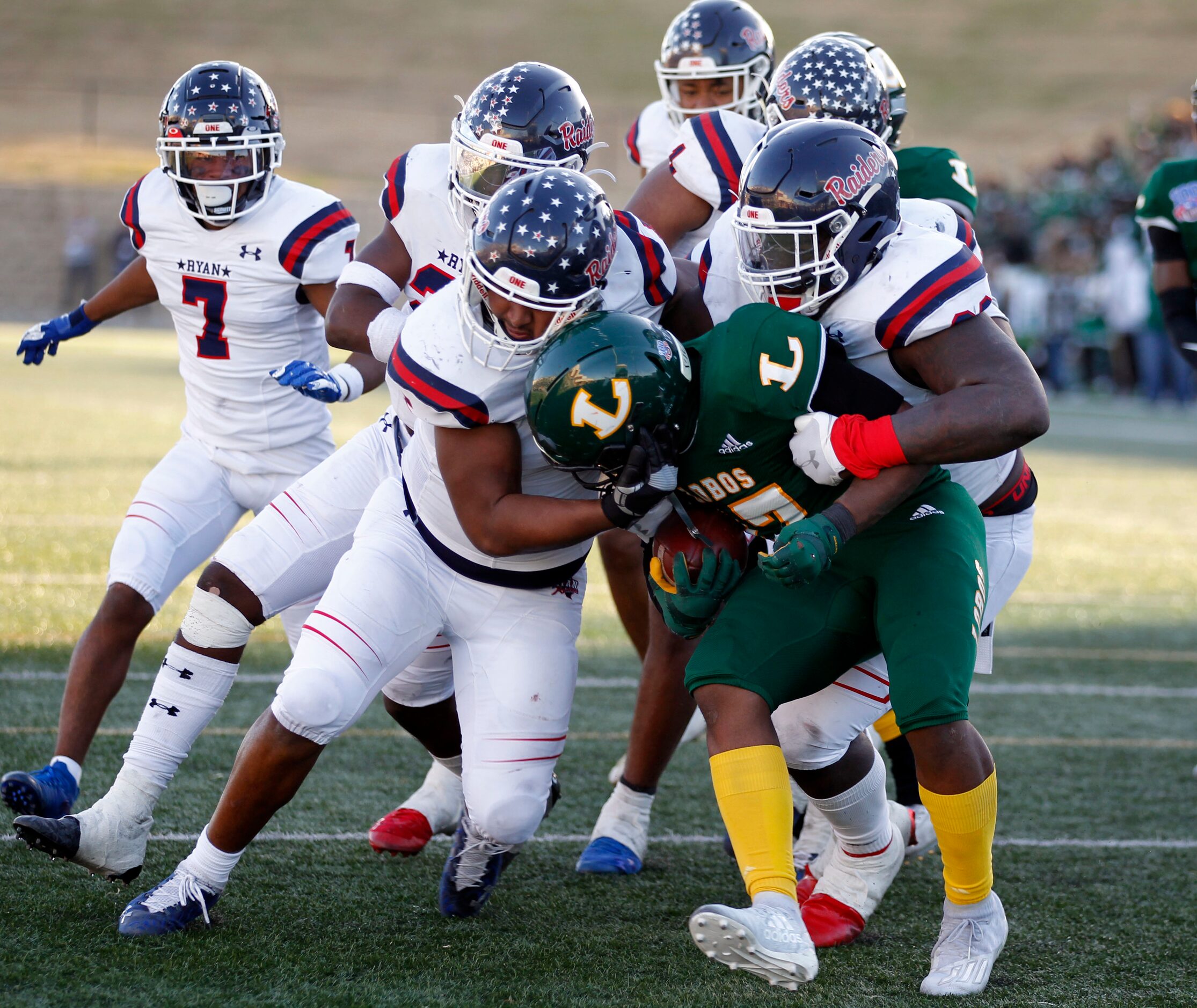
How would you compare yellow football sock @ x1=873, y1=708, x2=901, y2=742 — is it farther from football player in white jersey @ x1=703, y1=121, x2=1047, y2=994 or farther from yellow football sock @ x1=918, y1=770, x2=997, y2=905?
yellow football sock @ x1=918, y1=770, x2=997, y2=905

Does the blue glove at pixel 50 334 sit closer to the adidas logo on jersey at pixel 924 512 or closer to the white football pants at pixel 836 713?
the white football pants at pixel 836 713

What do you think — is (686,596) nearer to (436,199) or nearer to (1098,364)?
(436,199)

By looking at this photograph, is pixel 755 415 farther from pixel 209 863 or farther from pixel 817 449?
pixel 209 863

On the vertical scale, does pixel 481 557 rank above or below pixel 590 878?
above

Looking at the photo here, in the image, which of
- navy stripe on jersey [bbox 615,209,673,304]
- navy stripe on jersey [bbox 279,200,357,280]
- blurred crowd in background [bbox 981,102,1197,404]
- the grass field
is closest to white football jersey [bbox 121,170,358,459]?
navy stripe on jersey [bbox 279,200,357,280]

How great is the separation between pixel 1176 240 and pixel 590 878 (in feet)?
10.5

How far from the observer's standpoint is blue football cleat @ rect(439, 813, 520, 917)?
314 centimetres

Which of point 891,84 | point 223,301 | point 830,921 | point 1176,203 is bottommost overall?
point 830,921

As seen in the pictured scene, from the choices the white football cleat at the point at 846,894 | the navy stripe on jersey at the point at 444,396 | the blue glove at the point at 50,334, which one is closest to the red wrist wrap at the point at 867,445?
the navy stripe on jersey at the point at 444,396

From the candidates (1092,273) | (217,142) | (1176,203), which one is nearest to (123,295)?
(217,142)

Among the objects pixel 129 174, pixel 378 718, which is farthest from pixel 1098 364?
pixel 129 174

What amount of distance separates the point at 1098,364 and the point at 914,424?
16.6m

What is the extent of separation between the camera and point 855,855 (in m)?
3.21

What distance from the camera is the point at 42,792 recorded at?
3375mm
